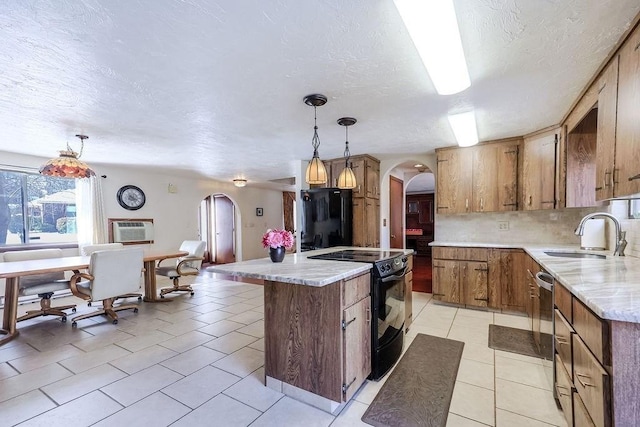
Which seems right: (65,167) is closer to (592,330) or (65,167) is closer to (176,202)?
(176,202)

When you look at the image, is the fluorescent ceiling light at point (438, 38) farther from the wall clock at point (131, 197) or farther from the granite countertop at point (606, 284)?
the wall clock at point (131, 197)

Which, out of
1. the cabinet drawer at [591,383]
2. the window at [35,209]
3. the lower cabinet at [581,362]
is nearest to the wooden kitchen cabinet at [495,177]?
the lower cabinet at [581,362]

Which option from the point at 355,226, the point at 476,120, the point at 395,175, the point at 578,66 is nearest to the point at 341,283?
the point at 578,66

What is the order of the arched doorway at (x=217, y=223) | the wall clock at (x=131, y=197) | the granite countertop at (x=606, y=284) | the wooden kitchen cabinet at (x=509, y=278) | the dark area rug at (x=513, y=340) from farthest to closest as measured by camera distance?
the arched doorway at (x=217, y=223)
the wall clock at (x=131, y=197)
the wooden kitchen cabinet at (x=509, y=278)
the dark area rug at (x=513, y=340)
the granite countertop at (x=606, y=284)

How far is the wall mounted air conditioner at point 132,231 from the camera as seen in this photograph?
5.29 metres

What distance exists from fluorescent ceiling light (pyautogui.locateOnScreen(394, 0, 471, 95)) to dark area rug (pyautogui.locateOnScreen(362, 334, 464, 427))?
2.11 metres

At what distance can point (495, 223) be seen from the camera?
3.98 m

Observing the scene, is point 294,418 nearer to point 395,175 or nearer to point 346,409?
point 346,409

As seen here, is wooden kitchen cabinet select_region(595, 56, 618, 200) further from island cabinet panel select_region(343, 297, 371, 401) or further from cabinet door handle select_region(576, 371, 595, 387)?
island cabinet panel select_region(343, 297, 371, 401)

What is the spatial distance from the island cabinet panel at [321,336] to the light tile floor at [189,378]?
155mm

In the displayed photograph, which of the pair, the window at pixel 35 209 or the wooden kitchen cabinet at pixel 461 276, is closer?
the wooden kitchen cabinet at pixel 461 276

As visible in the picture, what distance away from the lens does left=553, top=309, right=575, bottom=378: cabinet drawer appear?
1.41 metres

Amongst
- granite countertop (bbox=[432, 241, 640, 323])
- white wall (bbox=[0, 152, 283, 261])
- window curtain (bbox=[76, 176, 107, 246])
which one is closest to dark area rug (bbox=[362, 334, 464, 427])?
granite countertop (bbox=[432, 241, 640, 323])

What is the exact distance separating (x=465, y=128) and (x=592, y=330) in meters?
2.43
